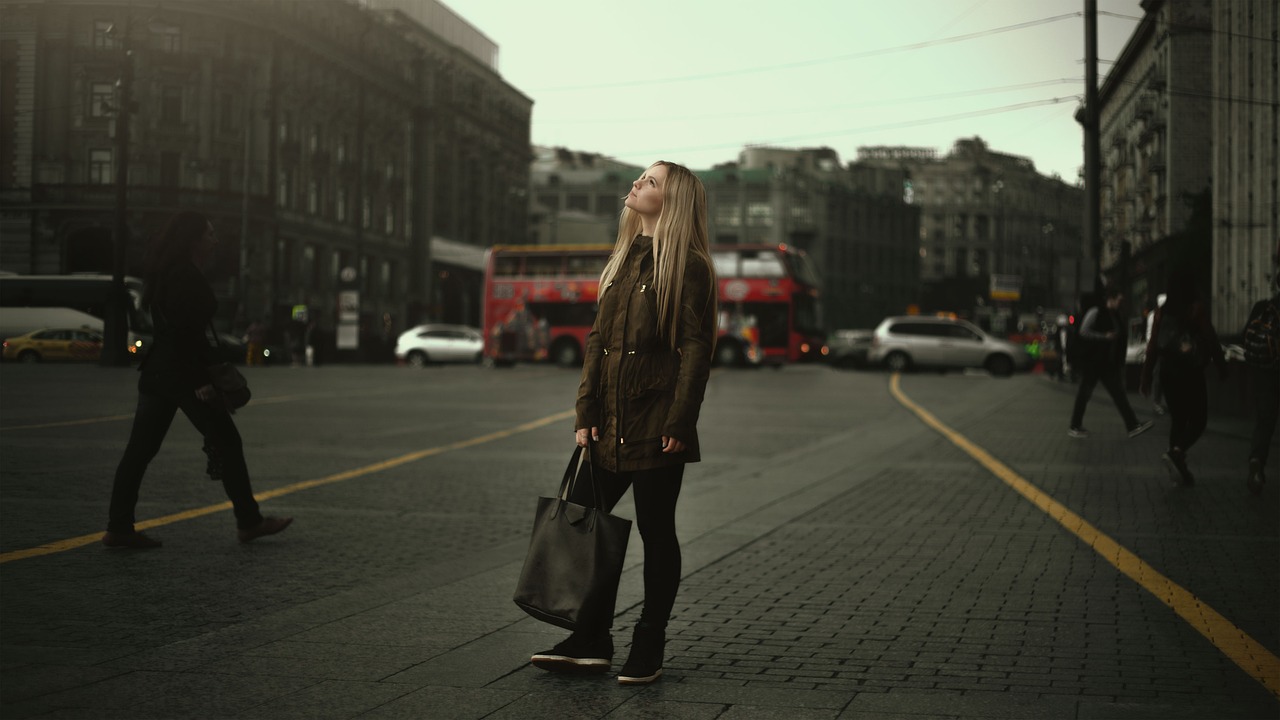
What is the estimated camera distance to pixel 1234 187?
31656 mm

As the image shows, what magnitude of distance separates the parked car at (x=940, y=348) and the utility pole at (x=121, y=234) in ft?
116

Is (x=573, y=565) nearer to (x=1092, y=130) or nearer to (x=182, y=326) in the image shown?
(x=182, y=326)

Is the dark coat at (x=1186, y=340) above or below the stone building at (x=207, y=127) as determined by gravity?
below

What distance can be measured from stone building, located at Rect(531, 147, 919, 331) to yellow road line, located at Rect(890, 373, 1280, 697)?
10213 cm

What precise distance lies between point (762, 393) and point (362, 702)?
22153mm

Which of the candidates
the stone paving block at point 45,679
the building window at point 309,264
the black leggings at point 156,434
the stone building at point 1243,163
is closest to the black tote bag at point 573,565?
the stone paving block at point 45,679

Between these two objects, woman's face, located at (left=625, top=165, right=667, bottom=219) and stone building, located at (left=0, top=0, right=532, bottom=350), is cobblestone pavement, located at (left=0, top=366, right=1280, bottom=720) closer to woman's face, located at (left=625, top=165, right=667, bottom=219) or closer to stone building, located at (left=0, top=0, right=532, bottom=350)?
stone building, located at (left=0, top=0, right=532, bottom=350)

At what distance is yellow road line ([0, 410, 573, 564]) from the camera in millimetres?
6883

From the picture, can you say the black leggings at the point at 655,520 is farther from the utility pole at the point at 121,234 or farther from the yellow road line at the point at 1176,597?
the utility pole at the point at 121,234

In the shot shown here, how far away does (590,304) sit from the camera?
1794 inches

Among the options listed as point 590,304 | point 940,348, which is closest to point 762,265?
point 590,304

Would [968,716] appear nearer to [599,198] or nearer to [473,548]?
[473,548]

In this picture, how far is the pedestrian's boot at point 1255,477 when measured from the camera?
9.81 metres

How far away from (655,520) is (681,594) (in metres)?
1.71
